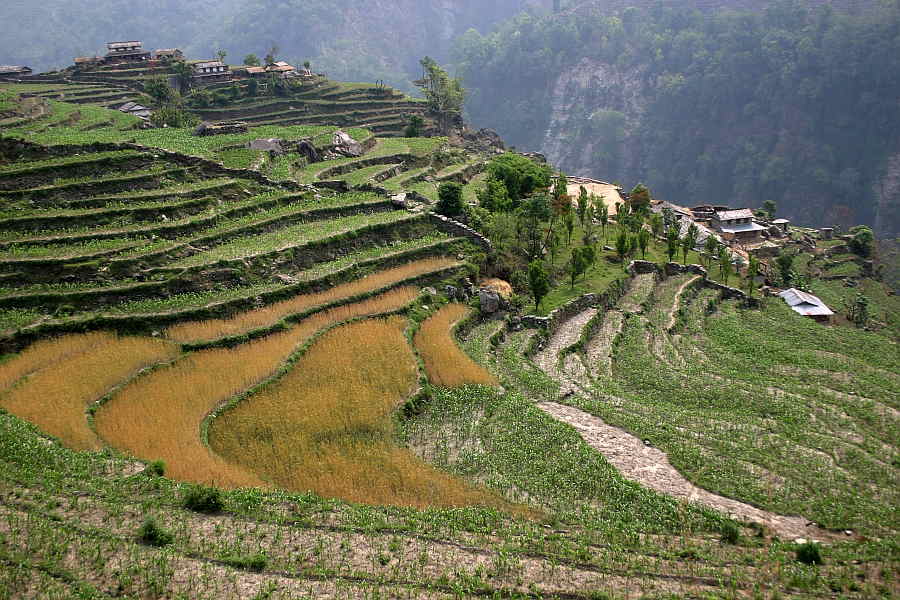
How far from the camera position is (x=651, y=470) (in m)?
18.0

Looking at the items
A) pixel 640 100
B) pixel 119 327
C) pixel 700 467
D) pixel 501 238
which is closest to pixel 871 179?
pixel 640 100

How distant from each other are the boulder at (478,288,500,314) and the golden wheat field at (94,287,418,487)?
939cm

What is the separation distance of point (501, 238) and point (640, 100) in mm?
136835

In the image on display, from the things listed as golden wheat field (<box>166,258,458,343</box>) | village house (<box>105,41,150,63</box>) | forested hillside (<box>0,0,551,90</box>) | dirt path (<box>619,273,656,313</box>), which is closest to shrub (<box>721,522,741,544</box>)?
golden wheat field (<box>166,258,458,343</box>)

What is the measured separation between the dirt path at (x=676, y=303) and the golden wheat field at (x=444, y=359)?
46.4 ft

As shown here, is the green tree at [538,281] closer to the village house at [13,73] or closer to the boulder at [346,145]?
the boulder at [346,145]

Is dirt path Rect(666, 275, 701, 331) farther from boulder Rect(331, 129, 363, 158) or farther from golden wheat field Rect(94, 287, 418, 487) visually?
boulder Rect(331, 129, 363, 158)

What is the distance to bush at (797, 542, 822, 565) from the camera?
13.7 meters

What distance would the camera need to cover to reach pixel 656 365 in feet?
91.4

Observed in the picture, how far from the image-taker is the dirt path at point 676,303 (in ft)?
114

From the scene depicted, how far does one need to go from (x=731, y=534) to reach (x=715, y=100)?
147 metres

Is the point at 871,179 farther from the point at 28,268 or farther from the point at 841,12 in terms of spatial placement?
the point at 28,268

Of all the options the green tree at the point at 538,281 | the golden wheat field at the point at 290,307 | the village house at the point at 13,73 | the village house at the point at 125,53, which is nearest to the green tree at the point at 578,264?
the green tree at the point at 538,281

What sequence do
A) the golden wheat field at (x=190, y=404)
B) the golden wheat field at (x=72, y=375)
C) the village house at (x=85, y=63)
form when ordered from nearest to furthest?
the golden wheat field at (x=190, y=404) → the golden wheat field at (x=72, y=375) → the village house at (x=85, y=63)
